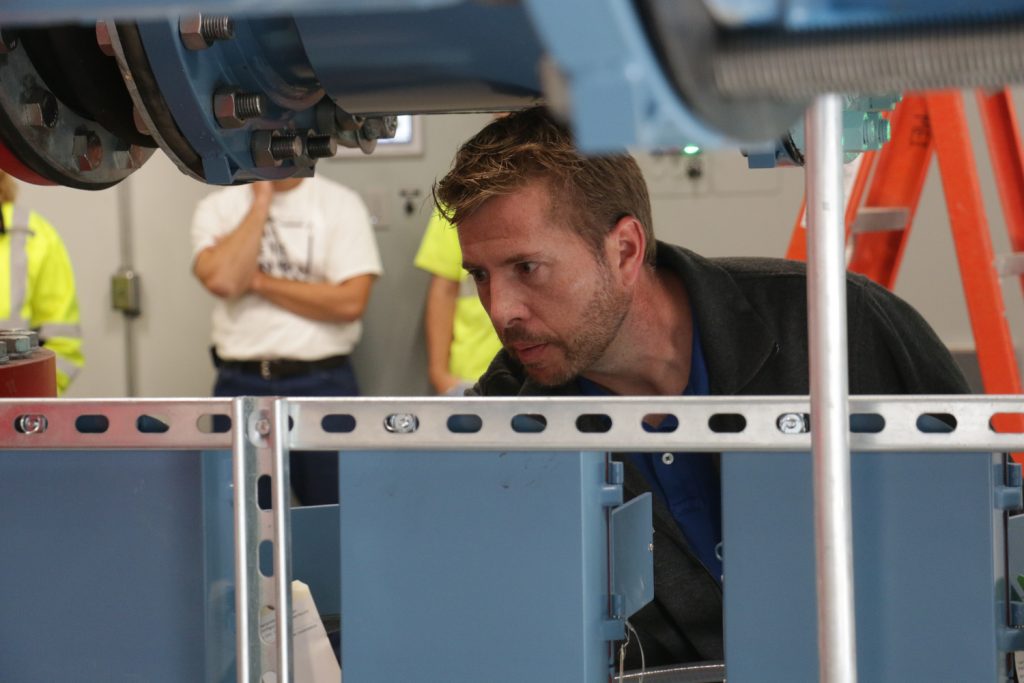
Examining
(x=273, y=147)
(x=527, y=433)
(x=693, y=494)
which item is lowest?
(x=693, y=494)

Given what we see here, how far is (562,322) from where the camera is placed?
5.67ft

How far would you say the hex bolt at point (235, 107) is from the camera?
0.88m

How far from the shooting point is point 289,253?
361 centimetres

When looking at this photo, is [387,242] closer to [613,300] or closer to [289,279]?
[289,279]

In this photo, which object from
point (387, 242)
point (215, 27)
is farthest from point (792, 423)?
point (387, 242)

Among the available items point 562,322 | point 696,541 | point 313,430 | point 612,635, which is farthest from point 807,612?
point 562,322

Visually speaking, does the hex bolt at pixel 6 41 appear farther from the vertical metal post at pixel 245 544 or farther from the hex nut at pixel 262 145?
the vertical metal post at pixel 245 544

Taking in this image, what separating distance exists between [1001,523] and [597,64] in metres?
0.56

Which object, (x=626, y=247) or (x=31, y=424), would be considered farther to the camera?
(x=626, y=247)

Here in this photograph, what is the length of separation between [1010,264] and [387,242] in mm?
2158

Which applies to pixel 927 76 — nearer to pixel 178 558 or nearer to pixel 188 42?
pixel 188 42

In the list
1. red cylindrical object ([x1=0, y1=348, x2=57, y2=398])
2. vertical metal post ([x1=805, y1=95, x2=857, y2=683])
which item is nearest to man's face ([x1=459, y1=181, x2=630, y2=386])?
red cylindrical object ([x1=0, y1=348, x2=57, y2=398])

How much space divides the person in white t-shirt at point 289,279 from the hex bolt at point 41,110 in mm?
2662

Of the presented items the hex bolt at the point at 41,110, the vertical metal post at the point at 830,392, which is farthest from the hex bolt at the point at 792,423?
the hex bolt at the point at 41,110
